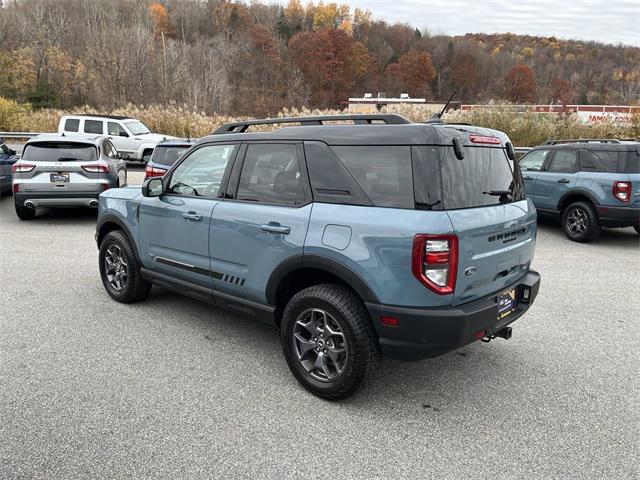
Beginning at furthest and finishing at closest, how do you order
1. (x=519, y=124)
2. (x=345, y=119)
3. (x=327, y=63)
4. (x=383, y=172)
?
1. (x=327, y=63)
2. (x=519, y=124)
3. (x=345, y=119)
4. (x=383, y=172)

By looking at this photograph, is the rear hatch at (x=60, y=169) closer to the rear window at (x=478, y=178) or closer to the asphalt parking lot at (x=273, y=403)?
the asphalt parking lot at (x=273, y=403)

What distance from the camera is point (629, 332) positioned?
185 inches

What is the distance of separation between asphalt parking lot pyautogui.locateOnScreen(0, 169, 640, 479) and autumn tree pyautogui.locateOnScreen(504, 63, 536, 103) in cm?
10014

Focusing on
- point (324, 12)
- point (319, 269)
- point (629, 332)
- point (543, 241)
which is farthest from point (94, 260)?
point (324, 12)

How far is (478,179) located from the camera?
3.27 meters

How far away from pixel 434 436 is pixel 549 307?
2.99 m

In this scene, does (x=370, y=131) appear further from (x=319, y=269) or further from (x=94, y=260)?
(x=94, y=260)

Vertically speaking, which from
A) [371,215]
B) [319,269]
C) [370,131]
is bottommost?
[319,269]

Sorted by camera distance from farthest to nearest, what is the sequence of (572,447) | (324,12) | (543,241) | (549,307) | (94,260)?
1. (324,12)
2. (543,241)
3. (94,260)
4. (549,307)
5. (572,447)

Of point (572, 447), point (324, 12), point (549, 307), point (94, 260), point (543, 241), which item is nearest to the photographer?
point (572, 447)

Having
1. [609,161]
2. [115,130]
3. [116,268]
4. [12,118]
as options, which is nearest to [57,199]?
[116,268]

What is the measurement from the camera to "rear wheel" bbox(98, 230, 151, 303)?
16.5ft

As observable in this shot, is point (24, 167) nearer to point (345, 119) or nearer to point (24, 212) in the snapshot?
point (24, 212)

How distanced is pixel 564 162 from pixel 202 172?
293 inches
